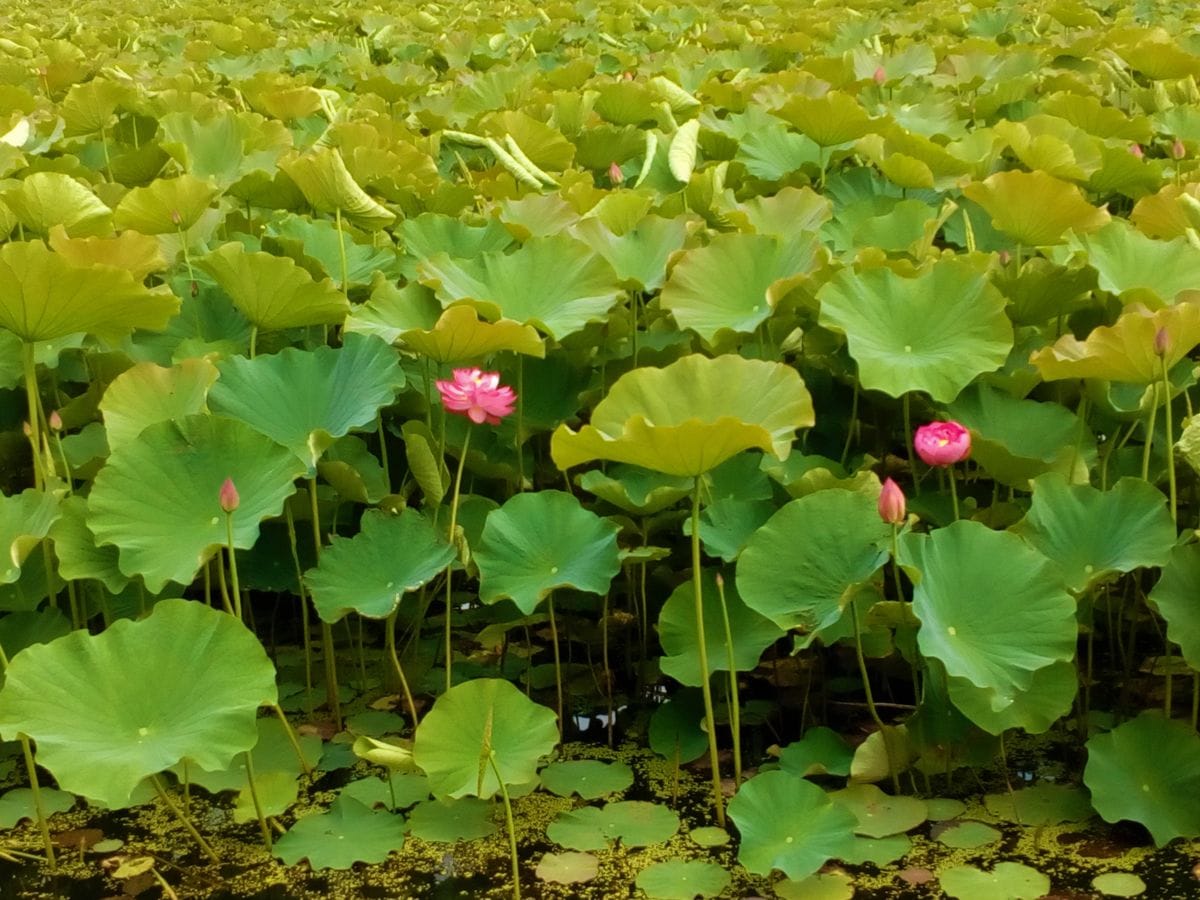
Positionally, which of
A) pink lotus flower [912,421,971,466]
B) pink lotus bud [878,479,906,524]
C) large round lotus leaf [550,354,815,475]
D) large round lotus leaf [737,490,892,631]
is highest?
large round lotus leaf [550,354,815,475]

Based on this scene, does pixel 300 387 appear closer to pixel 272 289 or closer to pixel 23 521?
Answer: pixel 272 289

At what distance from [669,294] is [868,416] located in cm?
38

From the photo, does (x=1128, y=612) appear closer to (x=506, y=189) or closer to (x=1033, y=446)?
(x=1033, y=446)

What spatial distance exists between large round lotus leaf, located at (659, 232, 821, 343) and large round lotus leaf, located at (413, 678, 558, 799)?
2.01ft

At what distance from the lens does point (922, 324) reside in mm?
1832

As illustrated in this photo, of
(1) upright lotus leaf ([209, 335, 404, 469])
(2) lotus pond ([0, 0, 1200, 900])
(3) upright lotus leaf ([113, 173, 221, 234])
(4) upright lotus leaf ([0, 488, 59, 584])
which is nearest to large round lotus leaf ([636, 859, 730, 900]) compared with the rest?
(2) lotus pond ([0, 0, 1200, 900])

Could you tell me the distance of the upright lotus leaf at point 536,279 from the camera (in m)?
1.93

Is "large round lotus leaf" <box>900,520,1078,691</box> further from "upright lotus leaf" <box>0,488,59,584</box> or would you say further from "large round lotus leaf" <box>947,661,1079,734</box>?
"upright lotus leaf" <box>0,488,59,584</box>

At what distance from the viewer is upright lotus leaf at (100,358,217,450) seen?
1791 mm

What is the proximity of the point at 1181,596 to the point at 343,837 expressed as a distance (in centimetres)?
103

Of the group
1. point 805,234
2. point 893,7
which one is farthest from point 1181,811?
point 893,7

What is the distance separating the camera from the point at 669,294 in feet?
6.38

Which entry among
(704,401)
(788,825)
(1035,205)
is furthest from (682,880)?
(1035,205)

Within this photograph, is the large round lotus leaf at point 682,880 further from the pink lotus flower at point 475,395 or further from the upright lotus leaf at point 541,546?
the pink lotus flower at point 475,395
